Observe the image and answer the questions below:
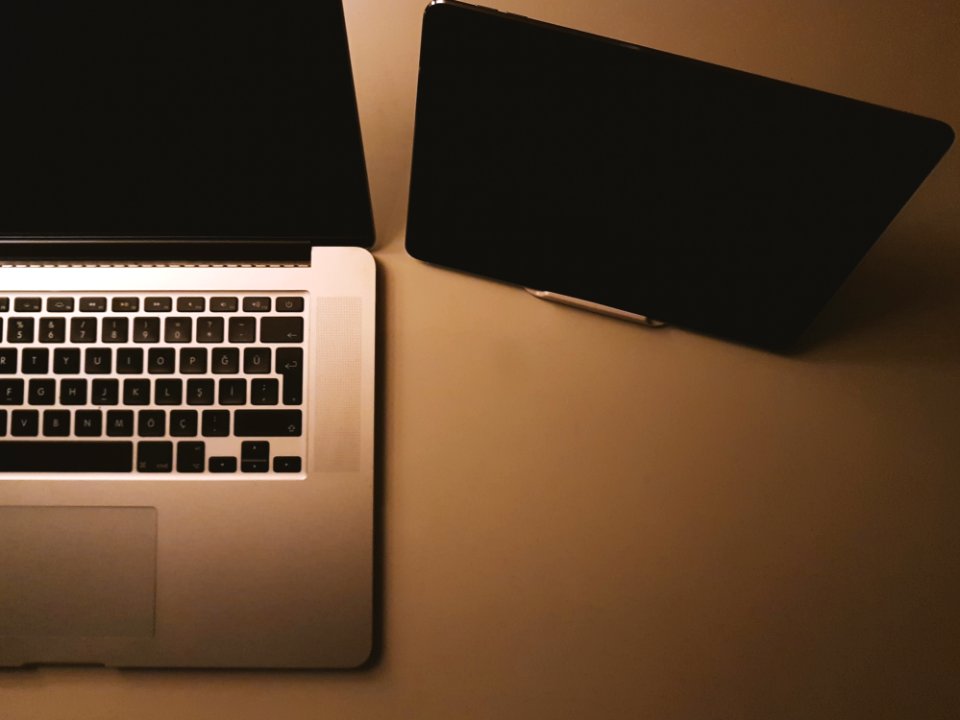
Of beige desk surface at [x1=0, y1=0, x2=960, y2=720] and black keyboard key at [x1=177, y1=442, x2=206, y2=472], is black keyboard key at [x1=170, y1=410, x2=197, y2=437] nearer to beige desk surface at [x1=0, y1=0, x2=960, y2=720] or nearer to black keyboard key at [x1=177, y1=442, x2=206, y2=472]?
black keyboard key at [x1=177, y1=442, x2=206, y2=472]

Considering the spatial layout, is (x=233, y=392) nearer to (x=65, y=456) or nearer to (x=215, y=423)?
(x=215, y=423)

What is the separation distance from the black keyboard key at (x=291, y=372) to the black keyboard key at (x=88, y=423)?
5.8 inches

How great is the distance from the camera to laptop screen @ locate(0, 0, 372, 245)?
383 mm

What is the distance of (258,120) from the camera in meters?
0.44

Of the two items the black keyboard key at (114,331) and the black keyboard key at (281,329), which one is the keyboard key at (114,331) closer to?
the black keyboard key at (114,331)

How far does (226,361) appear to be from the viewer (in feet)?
1.73

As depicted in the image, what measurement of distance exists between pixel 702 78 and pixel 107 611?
0.56 metres

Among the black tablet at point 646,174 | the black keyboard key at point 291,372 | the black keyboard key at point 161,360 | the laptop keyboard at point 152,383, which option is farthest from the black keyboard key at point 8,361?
the black tablet at point 646,174

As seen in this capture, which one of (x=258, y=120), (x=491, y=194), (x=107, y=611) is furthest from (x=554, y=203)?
(x=107, y=611)

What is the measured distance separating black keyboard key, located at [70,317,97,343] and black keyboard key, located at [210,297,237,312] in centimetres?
10

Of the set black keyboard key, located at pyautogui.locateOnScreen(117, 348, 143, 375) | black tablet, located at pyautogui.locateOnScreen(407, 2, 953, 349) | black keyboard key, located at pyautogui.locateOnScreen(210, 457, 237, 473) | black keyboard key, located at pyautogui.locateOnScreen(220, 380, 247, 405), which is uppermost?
black tablet, located at pyautogui.locateOnScreen(407, 2, 953, 349)

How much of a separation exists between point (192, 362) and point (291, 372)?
8cm

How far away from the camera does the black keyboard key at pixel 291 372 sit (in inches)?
20.6

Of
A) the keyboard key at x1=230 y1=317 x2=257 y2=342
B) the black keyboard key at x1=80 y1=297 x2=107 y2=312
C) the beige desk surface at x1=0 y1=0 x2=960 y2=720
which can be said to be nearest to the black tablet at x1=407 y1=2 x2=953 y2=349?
the beige desk surface at x1=0 y1=0 x2=960 y2=720
